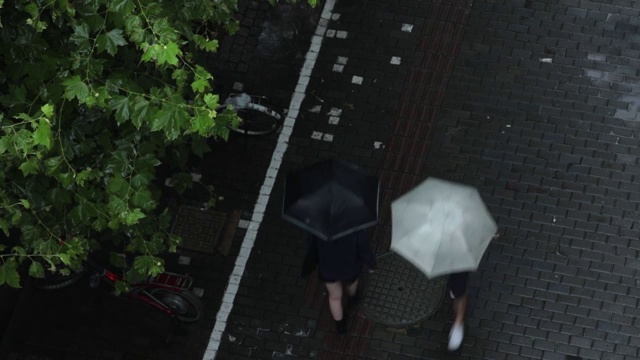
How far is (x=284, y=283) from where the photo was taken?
42.1 ft

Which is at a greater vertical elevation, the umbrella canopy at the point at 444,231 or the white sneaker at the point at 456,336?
the umbrella canopy at the point at 444,231

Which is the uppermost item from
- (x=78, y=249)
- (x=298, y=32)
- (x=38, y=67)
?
(x=298, y=32)

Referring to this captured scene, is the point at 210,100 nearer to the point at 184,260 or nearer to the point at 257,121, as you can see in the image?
the point at 184,260

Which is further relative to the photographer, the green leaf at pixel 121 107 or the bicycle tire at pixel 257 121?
the bicycle tire at pixel 257 121

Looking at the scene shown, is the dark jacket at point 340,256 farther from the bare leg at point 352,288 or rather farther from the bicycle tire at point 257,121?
the bicycle tire at point 257,121

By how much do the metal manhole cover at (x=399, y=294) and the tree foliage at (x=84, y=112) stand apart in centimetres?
360

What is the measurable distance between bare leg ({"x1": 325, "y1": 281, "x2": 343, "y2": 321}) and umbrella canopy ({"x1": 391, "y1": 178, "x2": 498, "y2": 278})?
100 centimetres

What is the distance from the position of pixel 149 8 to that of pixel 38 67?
1162 mm

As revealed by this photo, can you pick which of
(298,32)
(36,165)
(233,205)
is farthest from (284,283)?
(36,165)

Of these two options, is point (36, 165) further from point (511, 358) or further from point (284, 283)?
point (511, 358)

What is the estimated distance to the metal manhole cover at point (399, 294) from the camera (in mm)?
12398

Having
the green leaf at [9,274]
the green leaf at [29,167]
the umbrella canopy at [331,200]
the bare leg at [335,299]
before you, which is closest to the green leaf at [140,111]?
the green leaf at [29,167]

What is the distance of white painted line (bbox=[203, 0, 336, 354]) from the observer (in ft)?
41.4

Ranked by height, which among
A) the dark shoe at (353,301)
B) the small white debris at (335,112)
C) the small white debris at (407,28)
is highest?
the small white debris at (407,28)
